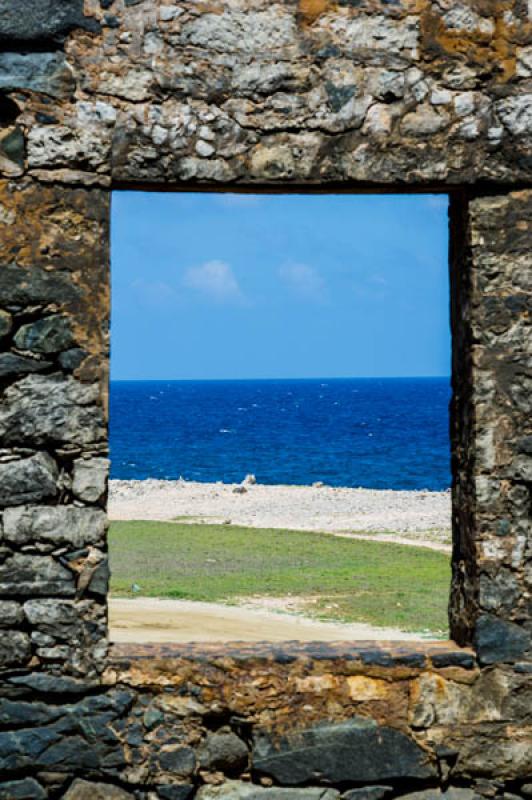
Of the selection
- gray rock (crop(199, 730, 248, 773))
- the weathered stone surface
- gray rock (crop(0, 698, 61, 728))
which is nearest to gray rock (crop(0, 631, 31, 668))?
gray rock (crop(0, 698, 61, 728))

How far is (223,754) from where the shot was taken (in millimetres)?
4703

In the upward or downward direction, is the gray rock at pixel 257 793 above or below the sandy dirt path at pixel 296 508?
above

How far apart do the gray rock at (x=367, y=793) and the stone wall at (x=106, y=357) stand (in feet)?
0.05

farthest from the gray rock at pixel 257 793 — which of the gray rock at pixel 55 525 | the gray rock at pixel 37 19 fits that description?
the gray rock at pixel 37 19

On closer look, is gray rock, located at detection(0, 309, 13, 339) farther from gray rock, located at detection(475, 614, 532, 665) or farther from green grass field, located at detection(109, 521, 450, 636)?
green grass field, located at detection(109, 521, 450, 636)

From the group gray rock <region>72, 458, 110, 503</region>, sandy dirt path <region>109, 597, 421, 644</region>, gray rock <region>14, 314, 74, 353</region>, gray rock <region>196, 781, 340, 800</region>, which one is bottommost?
sandy dirt path <region>109, 597, 421, 644</region>

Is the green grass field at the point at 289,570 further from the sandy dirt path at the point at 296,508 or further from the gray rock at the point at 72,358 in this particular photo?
the gray rock at the point at 72,358

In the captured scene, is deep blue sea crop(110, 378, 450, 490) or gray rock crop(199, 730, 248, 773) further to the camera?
deep blue sea crop(110, 378, 450, 490)

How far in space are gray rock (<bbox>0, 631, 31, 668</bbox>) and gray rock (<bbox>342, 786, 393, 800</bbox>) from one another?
141 cm

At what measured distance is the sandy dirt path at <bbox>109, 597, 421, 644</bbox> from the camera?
900 centimetres

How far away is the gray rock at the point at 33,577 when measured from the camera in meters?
4.66

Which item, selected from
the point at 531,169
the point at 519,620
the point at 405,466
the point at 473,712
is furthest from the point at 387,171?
the point at 405,466

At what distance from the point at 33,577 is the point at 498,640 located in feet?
6.27

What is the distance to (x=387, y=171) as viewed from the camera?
4848mm
